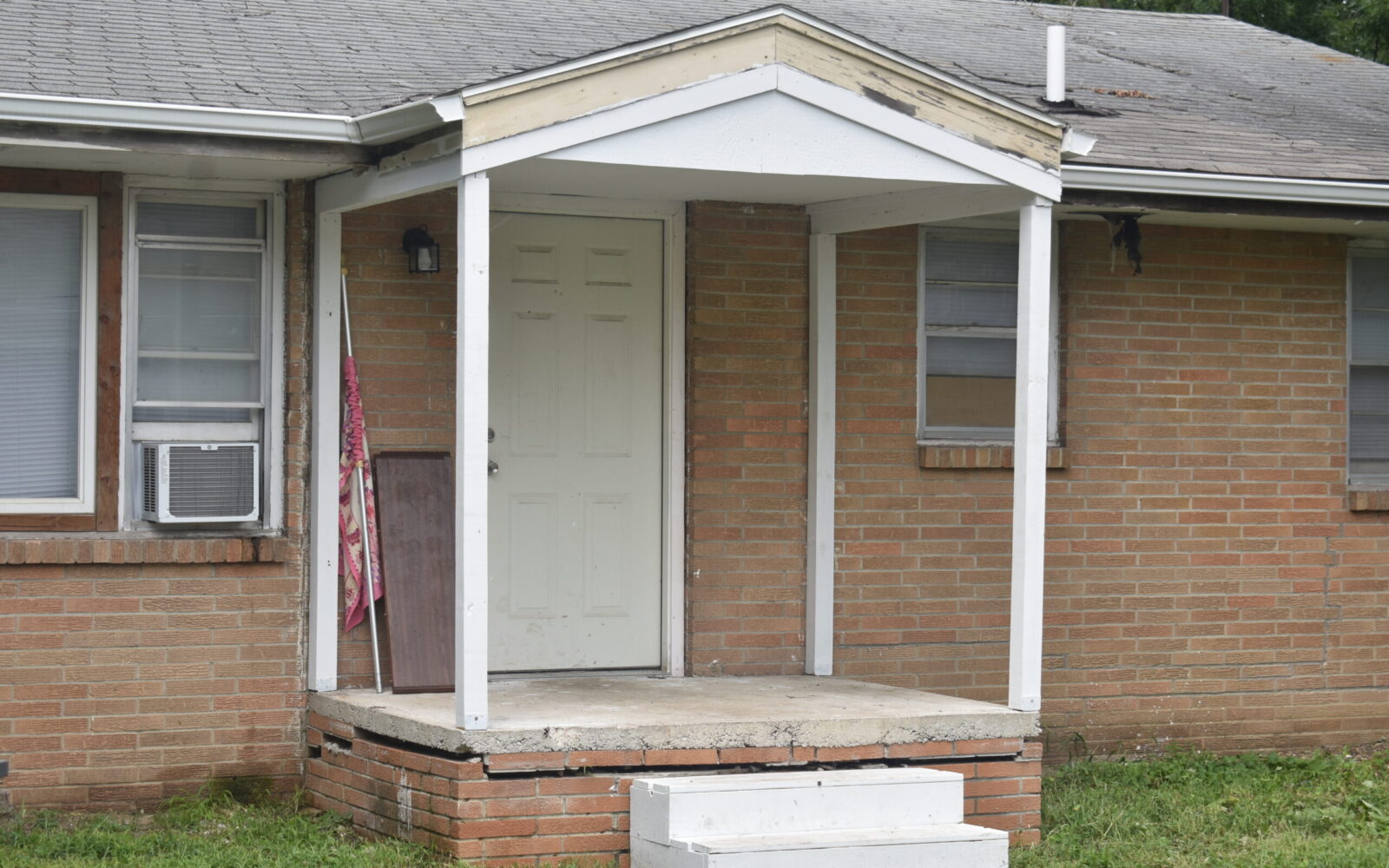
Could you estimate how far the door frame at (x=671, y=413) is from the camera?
8.33 metres

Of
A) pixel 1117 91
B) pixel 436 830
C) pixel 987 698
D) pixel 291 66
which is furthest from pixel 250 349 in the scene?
pixel 1117 91

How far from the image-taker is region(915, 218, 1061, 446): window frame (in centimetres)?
882

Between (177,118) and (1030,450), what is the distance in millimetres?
3683

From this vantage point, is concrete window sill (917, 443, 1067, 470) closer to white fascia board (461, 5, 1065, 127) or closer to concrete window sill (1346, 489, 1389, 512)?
concrete window sill (1346, 489, 1389, 512)

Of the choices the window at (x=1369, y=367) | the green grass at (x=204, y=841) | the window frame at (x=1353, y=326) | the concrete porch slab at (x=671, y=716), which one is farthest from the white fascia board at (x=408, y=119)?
the window at (x=1369, y=367)

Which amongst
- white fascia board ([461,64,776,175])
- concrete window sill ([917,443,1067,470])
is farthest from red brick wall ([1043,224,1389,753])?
white fascia board ([461,64,776,175])

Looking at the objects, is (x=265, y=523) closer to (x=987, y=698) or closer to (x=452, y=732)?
(x=452, y=732)

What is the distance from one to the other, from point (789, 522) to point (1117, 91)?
3.16 metres

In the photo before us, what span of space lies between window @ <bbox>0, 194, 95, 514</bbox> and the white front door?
1799 millimetres

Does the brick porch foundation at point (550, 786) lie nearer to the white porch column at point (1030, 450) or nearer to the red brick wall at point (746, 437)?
the white porch column at point (1030, 450)

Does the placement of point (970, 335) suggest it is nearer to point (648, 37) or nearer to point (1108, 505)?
point (1108, 505)

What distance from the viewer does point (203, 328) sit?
25.3 feet

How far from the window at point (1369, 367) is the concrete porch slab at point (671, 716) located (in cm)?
325

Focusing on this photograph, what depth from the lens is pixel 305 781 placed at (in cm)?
771
